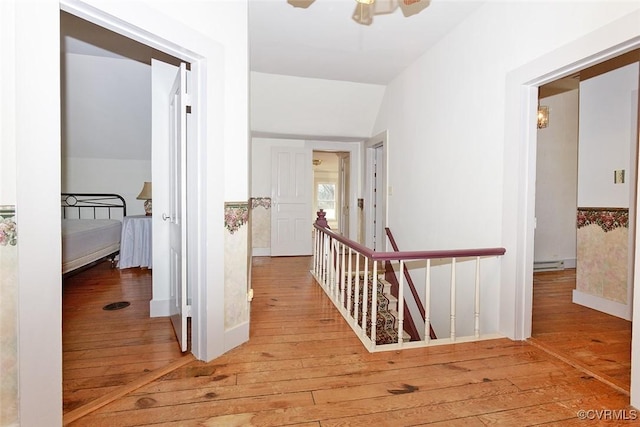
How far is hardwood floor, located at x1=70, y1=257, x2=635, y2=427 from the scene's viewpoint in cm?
148

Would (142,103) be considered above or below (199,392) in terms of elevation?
above

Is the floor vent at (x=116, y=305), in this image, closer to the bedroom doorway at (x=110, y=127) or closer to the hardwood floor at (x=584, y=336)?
the bedroom doorway at (x=110, y=127)

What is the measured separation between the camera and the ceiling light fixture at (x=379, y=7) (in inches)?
100

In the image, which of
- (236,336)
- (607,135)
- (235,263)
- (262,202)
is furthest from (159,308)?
(607,135)

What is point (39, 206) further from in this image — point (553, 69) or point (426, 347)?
point (553, 69)

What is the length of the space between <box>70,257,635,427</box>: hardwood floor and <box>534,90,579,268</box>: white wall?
9.82ft

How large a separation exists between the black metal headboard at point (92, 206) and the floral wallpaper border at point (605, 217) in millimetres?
6346

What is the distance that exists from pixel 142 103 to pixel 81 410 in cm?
389

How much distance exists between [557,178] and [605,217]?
5.67 feet

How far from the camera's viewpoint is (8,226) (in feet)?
3.89

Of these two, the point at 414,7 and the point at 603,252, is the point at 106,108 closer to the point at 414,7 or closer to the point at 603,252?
the point at 414,7

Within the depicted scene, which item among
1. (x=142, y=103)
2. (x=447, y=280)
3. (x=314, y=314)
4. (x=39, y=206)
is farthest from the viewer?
(x=142, y=103)

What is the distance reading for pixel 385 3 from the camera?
257 cm

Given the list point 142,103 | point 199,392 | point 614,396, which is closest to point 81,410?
point 199,392
